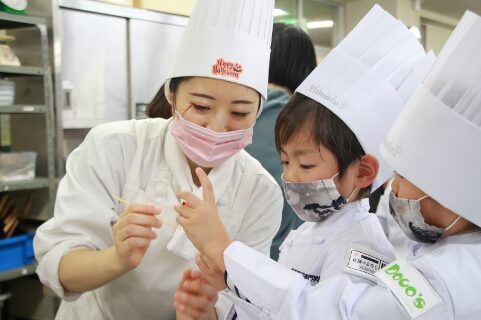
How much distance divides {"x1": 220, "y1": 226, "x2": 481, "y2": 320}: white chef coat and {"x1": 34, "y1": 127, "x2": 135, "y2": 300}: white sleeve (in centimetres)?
43

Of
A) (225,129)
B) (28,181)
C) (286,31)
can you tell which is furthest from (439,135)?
(28,181)

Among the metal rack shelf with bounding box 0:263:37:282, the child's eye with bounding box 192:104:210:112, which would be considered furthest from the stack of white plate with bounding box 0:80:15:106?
the child's eye with bounding box 192:104:210:112

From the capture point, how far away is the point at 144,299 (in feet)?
4.10

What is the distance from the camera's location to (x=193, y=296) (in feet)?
3.63

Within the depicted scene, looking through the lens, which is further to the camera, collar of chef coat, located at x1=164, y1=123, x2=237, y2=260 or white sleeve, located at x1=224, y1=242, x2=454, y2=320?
collar of chef coat, located at x1=164, y1=123, x2=237, y2=260

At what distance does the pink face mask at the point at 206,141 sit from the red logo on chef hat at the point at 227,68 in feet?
0.47

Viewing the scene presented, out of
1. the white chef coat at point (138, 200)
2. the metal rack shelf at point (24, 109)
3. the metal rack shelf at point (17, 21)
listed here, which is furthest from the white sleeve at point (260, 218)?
the metal rack shelf at point (17, 21)

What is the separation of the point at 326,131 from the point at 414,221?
0.89ft

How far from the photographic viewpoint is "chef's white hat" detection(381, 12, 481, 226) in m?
0.81

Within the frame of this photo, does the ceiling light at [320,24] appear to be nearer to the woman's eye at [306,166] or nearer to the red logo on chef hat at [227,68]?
the red logo on chef hat at [227,68]

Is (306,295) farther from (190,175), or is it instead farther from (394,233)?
(394,233)

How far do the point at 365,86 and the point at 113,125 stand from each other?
2.22 feet

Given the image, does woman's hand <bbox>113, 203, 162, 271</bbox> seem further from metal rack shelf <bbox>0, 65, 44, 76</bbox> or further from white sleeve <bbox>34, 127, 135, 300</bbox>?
metal rack shelf <bbox>0, 65, 44, 76</bbox>

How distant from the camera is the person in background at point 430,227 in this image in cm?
78
